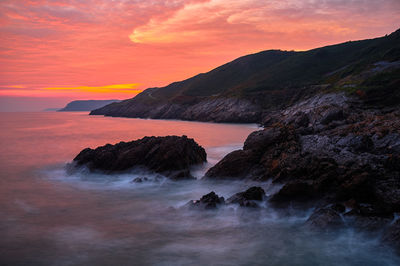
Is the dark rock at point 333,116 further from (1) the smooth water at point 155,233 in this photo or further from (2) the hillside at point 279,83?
(1) the smooth water at point 155,233

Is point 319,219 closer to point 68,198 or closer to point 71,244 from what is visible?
point 71,244

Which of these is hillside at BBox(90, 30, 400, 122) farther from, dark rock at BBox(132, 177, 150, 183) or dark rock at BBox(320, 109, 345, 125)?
dark rock at BBox(132, 177, 150, 183)

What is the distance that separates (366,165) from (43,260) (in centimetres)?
1424

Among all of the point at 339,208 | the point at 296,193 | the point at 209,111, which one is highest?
the point at 209,111

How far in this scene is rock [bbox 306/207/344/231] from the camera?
39.8 feet

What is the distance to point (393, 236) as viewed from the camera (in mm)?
10836

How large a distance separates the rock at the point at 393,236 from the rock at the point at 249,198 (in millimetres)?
5400

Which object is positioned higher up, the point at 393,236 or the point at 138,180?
the point at 138,180

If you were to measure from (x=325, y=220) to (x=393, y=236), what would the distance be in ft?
7.66

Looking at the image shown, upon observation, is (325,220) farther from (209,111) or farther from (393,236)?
(209,111)

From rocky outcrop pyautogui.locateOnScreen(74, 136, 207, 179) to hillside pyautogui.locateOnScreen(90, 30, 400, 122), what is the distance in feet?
86.9

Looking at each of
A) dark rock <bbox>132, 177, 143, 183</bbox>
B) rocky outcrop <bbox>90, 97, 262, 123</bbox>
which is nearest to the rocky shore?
dark rock <bbox>132, 177, 143, 183</bbox>

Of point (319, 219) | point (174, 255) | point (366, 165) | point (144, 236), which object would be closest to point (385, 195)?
point (366, 165)

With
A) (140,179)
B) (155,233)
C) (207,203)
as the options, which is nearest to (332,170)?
(207,203)
